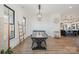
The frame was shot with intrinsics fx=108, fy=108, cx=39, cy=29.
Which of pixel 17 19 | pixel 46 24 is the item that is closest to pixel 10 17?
pixel 17 19

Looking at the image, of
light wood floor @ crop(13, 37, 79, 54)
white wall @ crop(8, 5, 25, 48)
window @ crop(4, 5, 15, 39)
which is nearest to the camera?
window @ crop(4, 5, 15, 39)

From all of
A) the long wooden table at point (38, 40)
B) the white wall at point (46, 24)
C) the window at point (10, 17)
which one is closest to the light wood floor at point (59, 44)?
the long wooden table at point (38, 40)

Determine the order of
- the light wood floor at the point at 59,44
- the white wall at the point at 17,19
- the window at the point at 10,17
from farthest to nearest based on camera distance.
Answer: the light wood floor at the point at 59,44
the white wall at the point at 17,19
the window at the point at 10,17

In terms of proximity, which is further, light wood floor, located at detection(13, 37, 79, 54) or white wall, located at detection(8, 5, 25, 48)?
light wood floor, located at detection(13, 37, 79, 54)

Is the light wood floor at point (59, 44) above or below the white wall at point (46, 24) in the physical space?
below

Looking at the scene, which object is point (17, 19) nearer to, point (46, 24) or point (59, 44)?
point (46, 24)

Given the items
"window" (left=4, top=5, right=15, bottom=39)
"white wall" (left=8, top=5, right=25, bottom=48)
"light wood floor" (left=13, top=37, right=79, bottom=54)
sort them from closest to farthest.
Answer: "window" (left=4, top=5, right=15, bottom=39) < "white wall" (left=8, top=5, right=25, bottom=48) < "light wood floor" (left=13, top=37, right=79, bottom=54)

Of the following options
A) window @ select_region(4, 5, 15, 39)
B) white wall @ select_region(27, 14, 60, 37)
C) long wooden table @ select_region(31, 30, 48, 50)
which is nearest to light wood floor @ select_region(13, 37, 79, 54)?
long wooden table @ select_region(31, 30, 48, 50)

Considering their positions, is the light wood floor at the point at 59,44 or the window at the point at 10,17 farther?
the light wood floor at the point at 59,44

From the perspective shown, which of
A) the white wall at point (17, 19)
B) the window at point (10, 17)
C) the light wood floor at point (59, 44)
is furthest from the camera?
the light wood floor at point (59, 44)

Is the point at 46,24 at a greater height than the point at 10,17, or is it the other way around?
the point at 10,17

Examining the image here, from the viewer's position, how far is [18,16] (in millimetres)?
3436

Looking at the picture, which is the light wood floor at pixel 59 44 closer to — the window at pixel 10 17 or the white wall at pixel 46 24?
the white wall at pixel 46 24

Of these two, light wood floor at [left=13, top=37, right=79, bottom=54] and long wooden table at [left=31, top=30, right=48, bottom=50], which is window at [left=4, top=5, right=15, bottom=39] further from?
long wooden table at [left=31, top=30, right=48, bottom=50]
